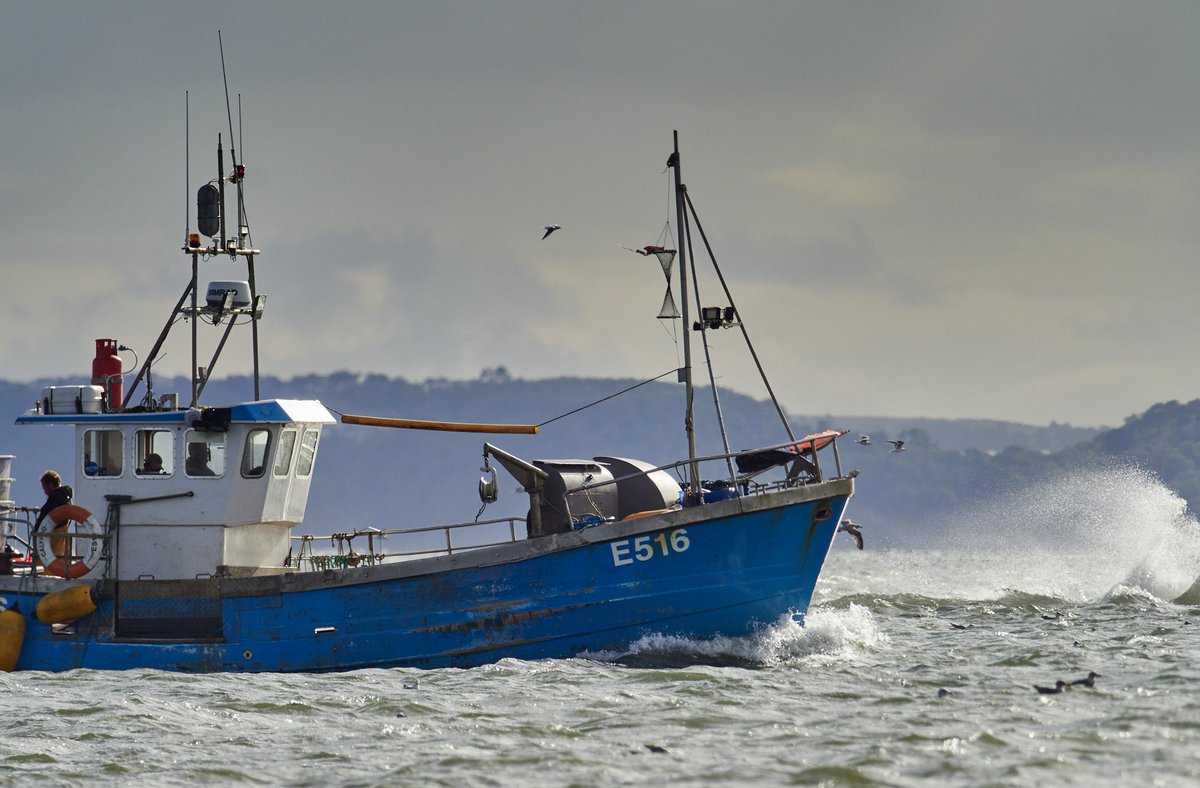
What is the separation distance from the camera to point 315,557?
22438 mm

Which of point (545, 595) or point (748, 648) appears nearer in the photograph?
point (545, 595)

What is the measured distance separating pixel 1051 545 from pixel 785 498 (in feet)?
359

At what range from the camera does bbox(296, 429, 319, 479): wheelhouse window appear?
72.4 feet

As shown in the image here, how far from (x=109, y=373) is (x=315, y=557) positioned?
423 centimetres

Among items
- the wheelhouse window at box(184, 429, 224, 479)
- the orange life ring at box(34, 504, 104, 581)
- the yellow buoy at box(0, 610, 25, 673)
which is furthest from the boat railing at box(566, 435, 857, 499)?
the yellow buoy at box(0, 610, 25, 673)

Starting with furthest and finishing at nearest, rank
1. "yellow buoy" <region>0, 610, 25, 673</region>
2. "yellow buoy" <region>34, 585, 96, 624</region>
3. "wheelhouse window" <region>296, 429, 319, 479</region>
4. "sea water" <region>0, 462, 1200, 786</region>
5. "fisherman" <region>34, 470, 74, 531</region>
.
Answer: "wheelhouse window" <region>296, 429, 319, 479</region> < "fisherman" <region>34, 470, 74, 531</region> < "yellow buoy" <region>0, 610, 25, 673</region> < "yellow buoy" <region>34, 585, 96, 624</region> < "sea water" <region>0, 462, 1200, 786</region>

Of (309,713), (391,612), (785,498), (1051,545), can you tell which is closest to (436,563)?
(391,612)

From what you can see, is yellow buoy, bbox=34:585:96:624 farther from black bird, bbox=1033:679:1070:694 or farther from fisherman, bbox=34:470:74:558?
black bird, bbox=1033:679:1070:694

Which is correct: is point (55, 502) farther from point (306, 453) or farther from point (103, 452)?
point (306, 453)

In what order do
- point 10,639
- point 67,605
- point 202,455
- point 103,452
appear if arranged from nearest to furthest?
point 67,605 → point 10,639 → point 202,455 → point 103,452

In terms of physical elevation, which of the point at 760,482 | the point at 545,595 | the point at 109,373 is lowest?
the point at 545,595

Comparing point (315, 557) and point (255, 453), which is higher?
point (255, 453)

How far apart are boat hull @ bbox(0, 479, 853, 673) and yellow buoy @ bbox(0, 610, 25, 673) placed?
7.84 feet

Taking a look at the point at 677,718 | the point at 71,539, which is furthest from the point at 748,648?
the point at 71,539
